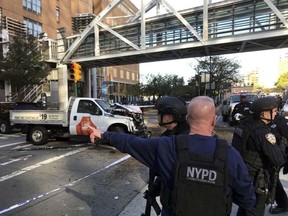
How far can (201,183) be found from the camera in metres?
1.98

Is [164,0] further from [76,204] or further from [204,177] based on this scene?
[204,177]

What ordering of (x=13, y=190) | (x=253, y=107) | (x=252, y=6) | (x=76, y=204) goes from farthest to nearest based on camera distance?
1. (x=252, y=6)
2. (x=13, y=190)
3. (x=76, y=204)
4. (x=253, y=107)

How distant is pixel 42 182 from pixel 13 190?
0.71 metres

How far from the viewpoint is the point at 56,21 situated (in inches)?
1581

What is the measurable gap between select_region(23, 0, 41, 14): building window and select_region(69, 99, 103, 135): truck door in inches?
1030

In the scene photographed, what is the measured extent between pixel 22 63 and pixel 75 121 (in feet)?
54.3

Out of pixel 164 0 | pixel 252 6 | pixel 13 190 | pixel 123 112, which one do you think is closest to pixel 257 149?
pixel 13 190

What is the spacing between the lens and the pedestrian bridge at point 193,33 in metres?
23.9

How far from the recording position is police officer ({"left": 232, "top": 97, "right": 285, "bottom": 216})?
3.24m

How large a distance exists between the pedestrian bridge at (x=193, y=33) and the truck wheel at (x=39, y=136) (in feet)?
54.6

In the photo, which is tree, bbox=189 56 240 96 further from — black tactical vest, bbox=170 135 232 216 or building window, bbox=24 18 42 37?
black tactical vest, bbox=170 135 232 216

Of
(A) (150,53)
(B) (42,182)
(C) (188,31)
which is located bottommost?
(B) (42,182)

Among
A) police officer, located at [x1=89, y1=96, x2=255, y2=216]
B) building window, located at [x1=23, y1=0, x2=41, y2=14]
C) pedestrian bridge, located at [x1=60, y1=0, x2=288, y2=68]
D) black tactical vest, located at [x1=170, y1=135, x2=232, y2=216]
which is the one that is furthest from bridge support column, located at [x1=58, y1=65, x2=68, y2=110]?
black tactical vest, located at [x1=170, y1=135, x2=232, y2=216]

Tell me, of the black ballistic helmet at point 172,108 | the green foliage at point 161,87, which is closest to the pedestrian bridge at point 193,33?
the black ballistic helmet at point 172,108
